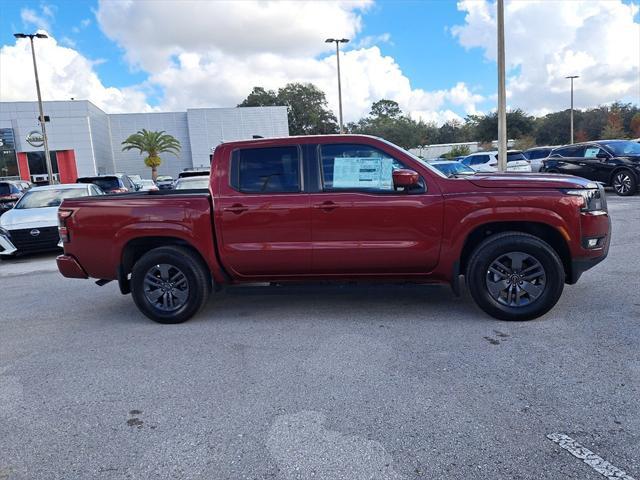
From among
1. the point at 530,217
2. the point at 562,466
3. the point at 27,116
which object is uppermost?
the point at 27,116

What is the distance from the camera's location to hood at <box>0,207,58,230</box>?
32.5ft

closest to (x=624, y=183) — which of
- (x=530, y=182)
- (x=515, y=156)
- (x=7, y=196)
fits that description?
(x=515, y=156)

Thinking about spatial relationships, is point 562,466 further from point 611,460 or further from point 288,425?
point 288,425

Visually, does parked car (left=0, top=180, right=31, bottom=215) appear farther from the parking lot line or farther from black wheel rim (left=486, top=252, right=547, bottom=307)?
the parking lot line

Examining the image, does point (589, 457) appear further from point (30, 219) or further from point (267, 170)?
point (30, 219)

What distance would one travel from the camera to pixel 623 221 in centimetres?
1065

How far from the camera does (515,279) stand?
471 cm

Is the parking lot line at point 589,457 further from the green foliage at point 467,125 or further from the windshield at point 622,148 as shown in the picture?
the green foliage at point 467,125

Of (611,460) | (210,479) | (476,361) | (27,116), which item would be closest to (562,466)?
(611,460)

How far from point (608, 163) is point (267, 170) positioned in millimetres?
14217

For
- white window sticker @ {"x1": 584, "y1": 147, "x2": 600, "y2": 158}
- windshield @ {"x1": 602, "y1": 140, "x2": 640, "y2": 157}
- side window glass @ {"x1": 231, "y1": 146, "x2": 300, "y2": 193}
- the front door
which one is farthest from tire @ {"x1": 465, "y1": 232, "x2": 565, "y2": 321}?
white window sticker @ {"x1": 584, "y1": 147, "x2": 600, "y2": 158}

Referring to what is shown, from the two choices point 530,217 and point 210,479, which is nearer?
point 210,479

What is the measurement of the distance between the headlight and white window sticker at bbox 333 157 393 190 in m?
1.73

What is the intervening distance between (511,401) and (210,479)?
2.01 m
